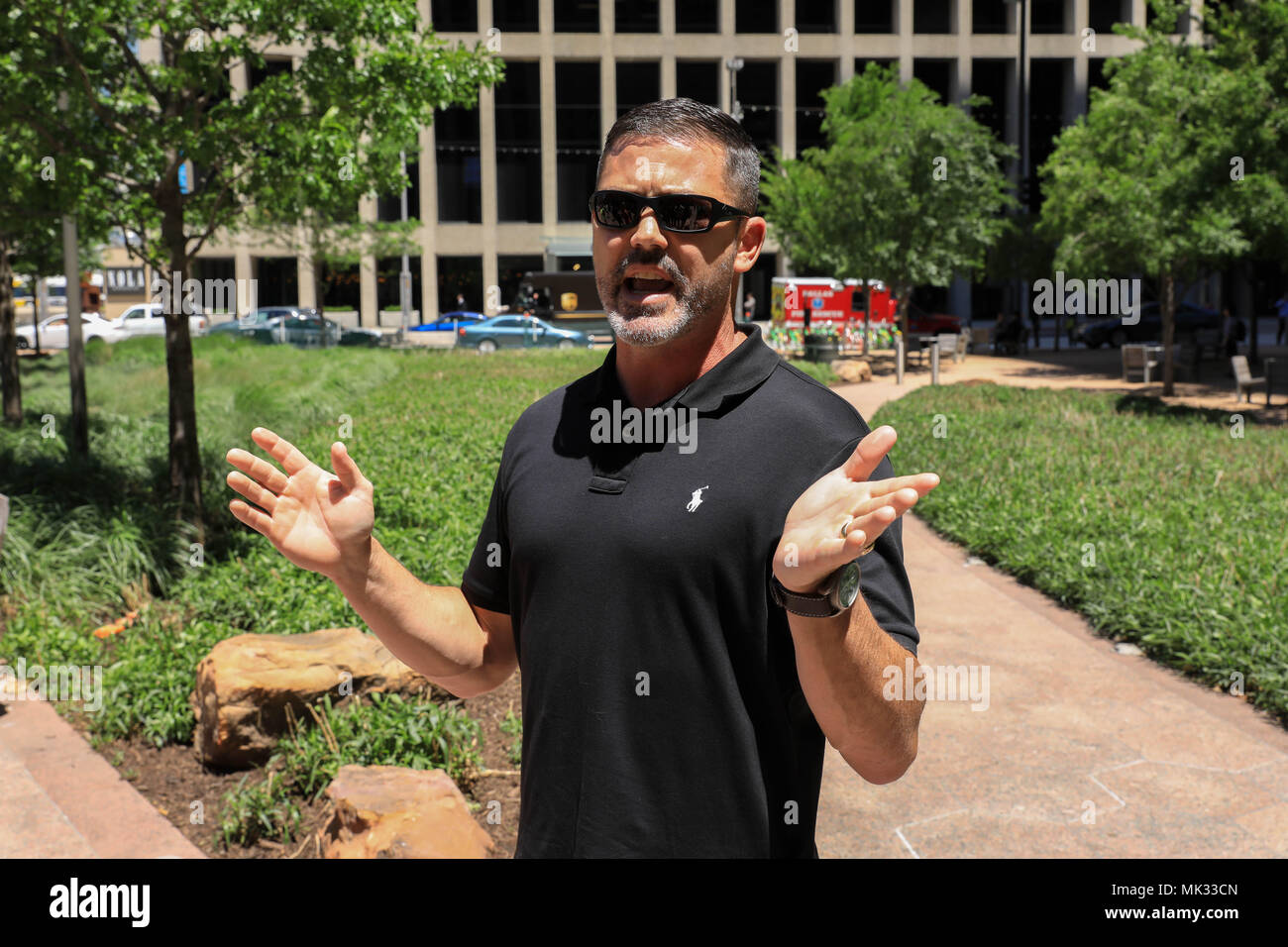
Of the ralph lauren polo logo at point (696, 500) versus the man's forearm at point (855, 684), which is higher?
the ralph lauren polo logo at point (696, 500)

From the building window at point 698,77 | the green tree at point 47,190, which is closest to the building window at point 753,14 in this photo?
the building window at point 698,77

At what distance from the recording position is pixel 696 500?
2.01 m

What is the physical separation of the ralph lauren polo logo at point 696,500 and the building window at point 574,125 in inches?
2199

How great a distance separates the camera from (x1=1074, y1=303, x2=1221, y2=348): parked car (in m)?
39.2

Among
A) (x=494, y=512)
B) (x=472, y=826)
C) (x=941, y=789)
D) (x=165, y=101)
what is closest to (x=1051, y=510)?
(x=941, y=789)

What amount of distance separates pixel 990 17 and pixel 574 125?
20.6 metres

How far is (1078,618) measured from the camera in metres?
8.23

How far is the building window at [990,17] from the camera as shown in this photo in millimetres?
58031

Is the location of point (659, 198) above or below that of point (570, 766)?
above

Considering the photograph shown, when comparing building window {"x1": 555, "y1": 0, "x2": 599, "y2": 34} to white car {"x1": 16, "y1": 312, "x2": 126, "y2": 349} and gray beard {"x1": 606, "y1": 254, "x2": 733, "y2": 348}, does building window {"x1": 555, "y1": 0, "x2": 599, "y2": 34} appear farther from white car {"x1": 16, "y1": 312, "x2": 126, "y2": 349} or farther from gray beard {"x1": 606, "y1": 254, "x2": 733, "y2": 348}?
gray beard {"x1": 606, "y1": 254, "x2": 733, "y2": 348}

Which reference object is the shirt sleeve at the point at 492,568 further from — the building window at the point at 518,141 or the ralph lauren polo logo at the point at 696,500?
the building window at the point at 518,141

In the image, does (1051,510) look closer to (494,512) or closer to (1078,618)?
(1078,618)

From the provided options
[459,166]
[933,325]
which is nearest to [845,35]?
[933,325]
